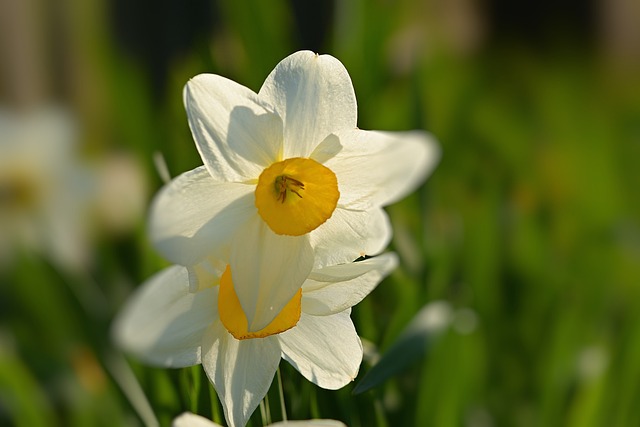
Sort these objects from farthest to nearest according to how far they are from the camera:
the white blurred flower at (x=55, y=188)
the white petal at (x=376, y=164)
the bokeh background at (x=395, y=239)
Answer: the white blurred flower at (x=55, y=188), the bokeh background at (x=395, y=239), the white petal at (x=376, y=164)

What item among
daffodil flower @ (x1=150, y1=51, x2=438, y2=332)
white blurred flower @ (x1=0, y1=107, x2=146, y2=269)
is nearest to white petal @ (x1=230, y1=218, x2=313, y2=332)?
Answer: daffodil flower @ (x1=150, y1=51, x2=438, y2=332)

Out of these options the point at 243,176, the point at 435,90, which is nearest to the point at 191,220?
the point at 243,176

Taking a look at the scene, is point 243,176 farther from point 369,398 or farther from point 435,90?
point 435,90

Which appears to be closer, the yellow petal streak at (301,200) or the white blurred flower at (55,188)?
the yellow petal streak at (301,200)

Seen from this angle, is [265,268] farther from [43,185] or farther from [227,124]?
[43,185]

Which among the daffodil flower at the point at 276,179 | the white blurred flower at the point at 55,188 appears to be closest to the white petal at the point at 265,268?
the daffodil flower at the point at 276,179

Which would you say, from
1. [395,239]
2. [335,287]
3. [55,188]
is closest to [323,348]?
[335,287]

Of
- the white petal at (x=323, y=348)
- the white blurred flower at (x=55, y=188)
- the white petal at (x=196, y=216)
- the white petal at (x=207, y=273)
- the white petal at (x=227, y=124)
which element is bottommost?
the white blurred flower at (x=55, y=188)

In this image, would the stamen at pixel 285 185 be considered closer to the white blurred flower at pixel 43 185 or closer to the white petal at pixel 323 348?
the white petal at pixel 323 348

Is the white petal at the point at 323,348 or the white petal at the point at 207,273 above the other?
the white petal at the point at 207,273
